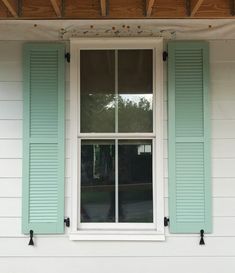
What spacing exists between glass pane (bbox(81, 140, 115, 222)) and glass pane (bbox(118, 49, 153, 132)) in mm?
248

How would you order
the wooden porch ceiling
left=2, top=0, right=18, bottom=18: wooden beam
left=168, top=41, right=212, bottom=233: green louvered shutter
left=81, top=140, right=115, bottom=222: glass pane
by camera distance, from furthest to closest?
left=81, top=140, right=115, bottom=222: glass pane
left=168, top=41, right=212, bottom=233: green louvered shutter
the wooden porch ceiling
left=2, top=0, right=18, bottom=18: wooden beam

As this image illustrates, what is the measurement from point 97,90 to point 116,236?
1279 millimetres

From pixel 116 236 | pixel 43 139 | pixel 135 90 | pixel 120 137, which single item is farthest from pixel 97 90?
pixel 116 236

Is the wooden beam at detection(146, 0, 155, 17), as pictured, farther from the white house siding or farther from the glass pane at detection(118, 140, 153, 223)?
the white house siding

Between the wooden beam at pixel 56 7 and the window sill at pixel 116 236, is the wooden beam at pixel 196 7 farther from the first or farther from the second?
the window sill at pixel 116 236

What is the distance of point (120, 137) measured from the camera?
11.7ft

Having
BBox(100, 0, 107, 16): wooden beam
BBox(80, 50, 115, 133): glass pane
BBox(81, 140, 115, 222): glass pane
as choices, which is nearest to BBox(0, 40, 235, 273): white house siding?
BBox(81, 140, 115, 222): glass pane

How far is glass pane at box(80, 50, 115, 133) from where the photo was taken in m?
3.57

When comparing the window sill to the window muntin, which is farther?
the window muntin

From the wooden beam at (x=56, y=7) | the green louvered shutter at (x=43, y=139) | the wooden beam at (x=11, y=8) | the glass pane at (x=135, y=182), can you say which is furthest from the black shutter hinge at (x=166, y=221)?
the wooden beam at (x=11, y=8)

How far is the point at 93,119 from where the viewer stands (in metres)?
3.58

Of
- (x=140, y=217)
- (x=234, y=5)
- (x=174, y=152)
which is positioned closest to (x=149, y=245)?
(x=140, y=217)

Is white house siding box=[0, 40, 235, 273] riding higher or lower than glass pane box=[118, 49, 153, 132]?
lower

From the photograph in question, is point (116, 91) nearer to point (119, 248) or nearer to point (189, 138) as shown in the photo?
point (189, 138)
